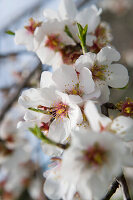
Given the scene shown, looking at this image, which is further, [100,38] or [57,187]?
[100,38]

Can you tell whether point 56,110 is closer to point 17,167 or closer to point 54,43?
point 54,43

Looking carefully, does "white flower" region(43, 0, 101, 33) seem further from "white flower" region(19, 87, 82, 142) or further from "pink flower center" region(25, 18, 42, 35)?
"white flower" region(19, 87, 82, 142)

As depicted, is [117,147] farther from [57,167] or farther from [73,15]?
[73,15]

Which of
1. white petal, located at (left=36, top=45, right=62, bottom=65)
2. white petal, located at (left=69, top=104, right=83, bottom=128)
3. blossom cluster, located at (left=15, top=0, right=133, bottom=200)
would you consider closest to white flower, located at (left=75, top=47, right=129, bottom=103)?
blossom cluster, located at (left=15, top=0, right=133, bottom=200)

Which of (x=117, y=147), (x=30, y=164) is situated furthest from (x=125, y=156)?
(x=30, y=164)

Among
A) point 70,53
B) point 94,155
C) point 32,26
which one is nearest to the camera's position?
point 94,155

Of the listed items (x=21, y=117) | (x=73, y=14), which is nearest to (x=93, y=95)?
(x=73, y=14)

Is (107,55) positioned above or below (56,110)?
above
